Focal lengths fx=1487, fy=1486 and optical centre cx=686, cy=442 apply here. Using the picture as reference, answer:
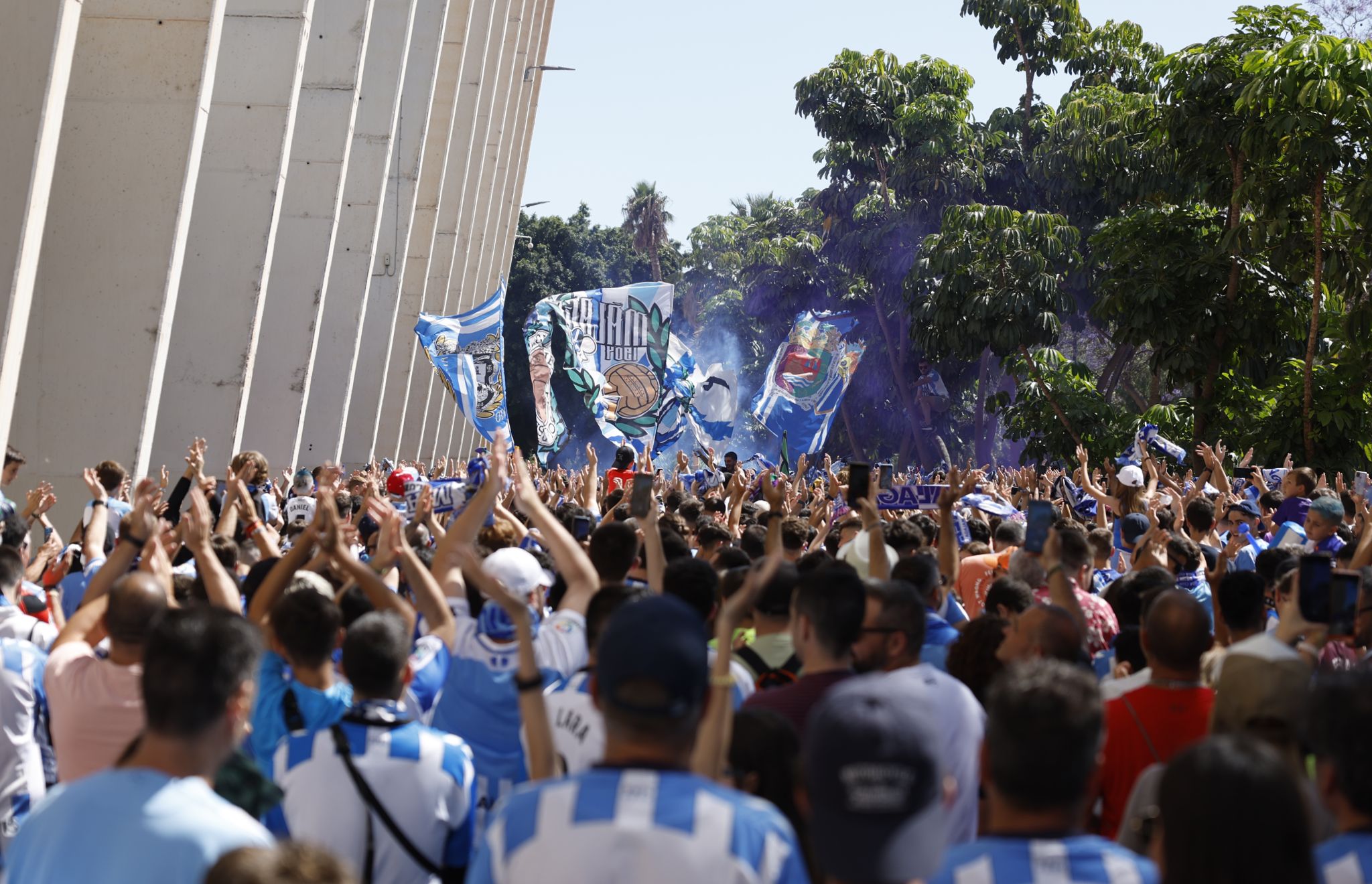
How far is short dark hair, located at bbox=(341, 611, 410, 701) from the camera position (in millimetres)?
4293

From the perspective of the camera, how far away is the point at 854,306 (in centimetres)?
5538

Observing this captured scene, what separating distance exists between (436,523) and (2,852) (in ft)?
8.35

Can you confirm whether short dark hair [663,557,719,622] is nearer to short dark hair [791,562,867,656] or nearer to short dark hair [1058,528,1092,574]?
short dark hair [791,562,867,656]

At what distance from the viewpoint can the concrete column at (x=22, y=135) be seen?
1161 cm

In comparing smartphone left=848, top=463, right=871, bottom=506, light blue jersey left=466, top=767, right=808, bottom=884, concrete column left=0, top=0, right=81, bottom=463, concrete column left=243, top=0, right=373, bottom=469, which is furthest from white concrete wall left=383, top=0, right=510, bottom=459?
light blue jersey left=466, top=767, right=808, bottom=884

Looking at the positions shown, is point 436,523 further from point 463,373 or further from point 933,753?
point 463,373

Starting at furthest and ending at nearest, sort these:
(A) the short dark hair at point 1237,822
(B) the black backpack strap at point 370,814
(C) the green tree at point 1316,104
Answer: (C) the green tree at point 1316,104, (B) the black backpack strap at point 370,814, (A) the short dark hair at point 1237,822

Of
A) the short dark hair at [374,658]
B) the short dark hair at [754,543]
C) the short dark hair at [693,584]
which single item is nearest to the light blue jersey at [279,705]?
the short dark hair at [374,658]

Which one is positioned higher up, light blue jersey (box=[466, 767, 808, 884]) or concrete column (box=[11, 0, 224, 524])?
concrete column (box=[11, 0, 224, 524])

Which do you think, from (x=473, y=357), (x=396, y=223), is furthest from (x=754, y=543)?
(x=396, y=223)

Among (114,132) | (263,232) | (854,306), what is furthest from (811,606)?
(854,306)

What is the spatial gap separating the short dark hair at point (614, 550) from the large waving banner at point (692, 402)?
16.8 meters

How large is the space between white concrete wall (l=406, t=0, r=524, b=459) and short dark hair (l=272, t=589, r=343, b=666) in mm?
31998

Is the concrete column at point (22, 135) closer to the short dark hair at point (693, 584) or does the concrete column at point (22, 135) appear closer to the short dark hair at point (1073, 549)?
the short dark hair at point (693, 584)
